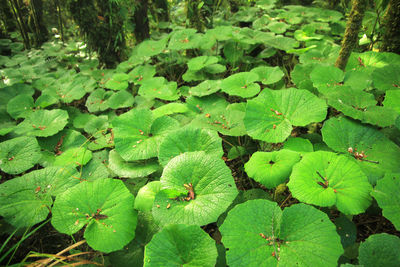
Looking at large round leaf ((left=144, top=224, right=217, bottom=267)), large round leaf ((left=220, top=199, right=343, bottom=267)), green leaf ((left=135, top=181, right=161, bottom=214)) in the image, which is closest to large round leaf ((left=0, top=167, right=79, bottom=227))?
green leaf ((left=135, top=181, right=161, bottom=214))

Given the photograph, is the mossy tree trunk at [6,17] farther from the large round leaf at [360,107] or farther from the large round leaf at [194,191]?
the large round leaf at [360,107]

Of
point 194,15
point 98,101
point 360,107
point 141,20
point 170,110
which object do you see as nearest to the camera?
point 360,107

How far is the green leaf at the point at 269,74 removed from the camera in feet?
7.45

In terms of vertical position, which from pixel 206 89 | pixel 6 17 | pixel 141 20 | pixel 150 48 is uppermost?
pixel 6 17

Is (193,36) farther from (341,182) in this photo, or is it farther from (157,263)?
(157,263)

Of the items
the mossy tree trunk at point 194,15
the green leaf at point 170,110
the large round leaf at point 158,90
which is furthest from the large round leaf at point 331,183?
the mossy tree trunk at point 194,15

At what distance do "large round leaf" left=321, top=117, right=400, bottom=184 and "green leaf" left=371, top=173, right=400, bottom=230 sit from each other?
0.12 metres

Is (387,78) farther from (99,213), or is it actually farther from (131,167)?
(99,213)

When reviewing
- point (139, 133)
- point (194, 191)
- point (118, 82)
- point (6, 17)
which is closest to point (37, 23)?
point (6, 17)

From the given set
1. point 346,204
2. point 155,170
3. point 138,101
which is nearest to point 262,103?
point 346,204

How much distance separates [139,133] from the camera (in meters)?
1.77

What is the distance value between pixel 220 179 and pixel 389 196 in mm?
841

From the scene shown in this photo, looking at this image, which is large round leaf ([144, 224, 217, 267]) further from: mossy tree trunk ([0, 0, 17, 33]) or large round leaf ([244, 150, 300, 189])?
mossy tree trunk ([0, 0, 17, 33])

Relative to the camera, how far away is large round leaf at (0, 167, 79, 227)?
133cm
